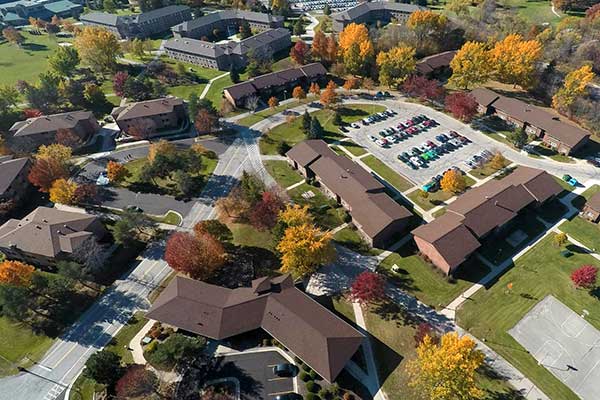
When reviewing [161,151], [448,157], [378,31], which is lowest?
[448,157]

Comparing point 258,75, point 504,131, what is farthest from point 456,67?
point 258,75

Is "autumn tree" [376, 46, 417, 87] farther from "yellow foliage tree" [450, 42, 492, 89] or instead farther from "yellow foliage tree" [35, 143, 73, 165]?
"yellow foliage tree" [35, 143, 73, 165]

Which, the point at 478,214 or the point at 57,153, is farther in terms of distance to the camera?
the point at 57,153

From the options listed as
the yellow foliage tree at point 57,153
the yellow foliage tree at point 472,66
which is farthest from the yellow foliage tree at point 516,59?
the yellow foliage tree at point 57,153

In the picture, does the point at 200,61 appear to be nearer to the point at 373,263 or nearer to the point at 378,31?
the point at 378,31

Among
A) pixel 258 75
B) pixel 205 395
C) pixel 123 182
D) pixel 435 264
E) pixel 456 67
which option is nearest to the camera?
pixel 205 395

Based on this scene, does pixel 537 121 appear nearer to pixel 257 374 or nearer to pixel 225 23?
pixel 257 374

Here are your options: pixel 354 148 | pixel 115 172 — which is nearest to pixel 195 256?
pixel 115 172
